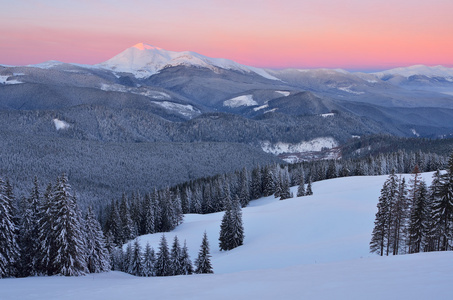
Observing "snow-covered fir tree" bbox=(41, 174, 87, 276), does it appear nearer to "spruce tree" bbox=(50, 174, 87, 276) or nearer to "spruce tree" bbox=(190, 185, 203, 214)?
"spruce tree" bbox=(50, 174, 87, 276)

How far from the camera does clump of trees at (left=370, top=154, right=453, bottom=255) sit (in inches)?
1035

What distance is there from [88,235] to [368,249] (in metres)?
24.6

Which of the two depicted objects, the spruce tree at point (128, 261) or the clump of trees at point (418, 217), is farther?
the spruce tree at point (128, 261)

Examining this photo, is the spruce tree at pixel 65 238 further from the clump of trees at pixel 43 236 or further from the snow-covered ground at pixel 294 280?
the snow-covered ground at pixel 294 280

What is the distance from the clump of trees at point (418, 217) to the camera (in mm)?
26281

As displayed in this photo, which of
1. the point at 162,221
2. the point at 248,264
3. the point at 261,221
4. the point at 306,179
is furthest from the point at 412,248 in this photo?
the point at 306,179

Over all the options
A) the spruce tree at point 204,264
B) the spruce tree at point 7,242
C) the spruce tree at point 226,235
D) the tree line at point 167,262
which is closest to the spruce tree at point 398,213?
the spruce tree at point 204,264

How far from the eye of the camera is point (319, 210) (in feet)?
159

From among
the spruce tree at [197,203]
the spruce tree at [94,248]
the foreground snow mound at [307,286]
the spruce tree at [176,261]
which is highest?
the foreground snow mound at [307,286]

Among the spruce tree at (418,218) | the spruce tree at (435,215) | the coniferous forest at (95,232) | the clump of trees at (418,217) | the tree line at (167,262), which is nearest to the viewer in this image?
A: the coniferous forest at (95,232)

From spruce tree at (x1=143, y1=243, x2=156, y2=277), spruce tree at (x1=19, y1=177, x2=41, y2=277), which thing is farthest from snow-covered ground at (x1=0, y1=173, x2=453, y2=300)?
spruce tree at (x1=143, y1=243, x2=156, y2=277)

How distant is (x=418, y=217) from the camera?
28.1 m

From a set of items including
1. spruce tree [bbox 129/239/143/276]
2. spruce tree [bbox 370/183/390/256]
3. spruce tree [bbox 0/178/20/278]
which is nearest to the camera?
spruce tree [bbox 0/178/20/278]

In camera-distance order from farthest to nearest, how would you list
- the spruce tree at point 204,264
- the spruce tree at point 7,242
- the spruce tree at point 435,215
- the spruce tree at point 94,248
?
the spruce tree at point 204,264, the spruce tree at point 94,248, the spruce tree at point 435,215, the spruce tree at point 7,242
